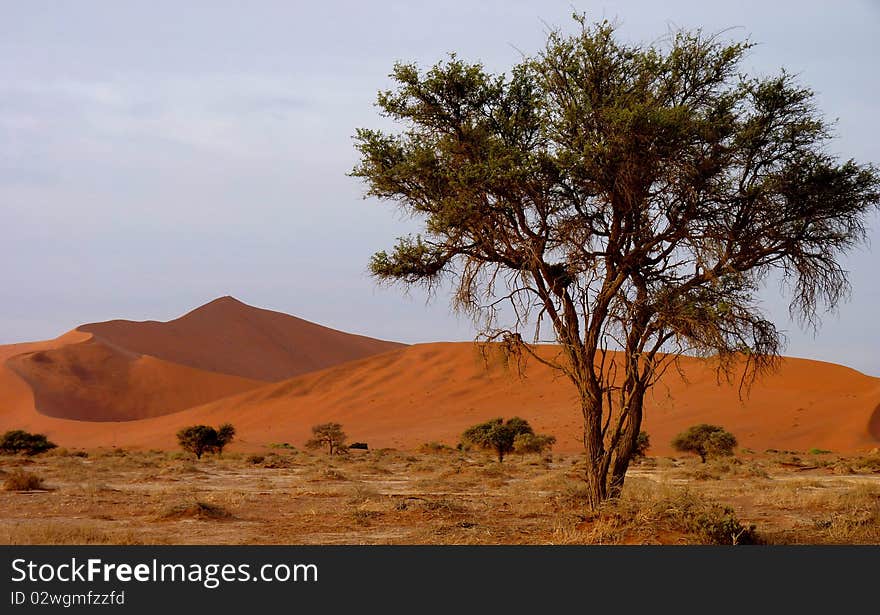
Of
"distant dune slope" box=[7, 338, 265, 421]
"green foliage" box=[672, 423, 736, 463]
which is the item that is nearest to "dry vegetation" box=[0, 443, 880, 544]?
"green foliage" box=[672, 423, 736, 463]

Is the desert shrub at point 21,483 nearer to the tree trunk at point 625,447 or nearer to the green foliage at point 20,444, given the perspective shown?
the tree trunk at point 625,447

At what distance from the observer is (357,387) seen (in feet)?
281

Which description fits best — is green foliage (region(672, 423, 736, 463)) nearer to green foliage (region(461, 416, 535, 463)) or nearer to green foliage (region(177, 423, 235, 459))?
green foliage (region(461, 416, 535, 463))

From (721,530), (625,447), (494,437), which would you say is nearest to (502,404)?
(494,437)

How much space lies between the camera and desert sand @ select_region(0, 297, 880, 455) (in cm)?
5991

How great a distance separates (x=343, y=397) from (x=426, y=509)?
66.3 meters

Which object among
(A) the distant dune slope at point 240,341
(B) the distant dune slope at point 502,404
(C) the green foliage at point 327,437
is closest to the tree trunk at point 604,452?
(B) the distant dune slope at point 502,404

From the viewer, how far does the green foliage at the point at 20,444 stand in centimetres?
4728

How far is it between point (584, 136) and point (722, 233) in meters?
2.76

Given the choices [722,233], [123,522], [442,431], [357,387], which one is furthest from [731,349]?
[357,387]

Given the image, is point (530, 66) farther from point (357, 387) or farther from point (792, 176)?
point (357, 387)

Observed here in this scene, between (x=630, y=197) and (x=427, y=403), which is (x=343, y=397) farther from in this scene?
(x=630, y=197)

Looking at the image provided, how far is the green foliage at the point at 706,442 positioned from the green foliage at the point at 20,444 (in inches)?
1358

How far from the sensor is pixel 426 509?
1716cm
